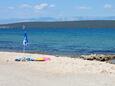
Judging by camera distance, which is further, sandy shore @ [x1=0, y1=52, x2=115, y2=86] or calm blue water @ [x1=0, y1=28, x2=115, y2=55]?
calm blue water @ [x1=0, y1=28, x2=115, y2=55]

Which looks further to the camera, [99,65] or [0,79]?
[99,65]

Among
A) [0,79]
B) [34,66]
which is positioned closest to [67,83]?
[0,79]

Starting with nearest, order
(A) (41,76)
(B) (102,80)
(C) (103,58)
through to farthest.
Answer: (B) (102,80) < (A) (41,76) < (C) (103,58)

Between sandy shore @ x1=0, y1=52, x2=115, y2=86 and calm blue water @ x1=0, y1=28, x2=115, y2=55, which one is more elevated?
sandy shore @ x1=0, y1=52, x2=115, y2=86

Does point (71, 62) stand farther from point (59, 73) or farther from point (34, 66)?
point (59, 73)

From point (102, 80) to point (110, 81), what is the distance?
0.44 m

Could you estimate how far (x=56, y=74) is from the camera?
23281 millimetres

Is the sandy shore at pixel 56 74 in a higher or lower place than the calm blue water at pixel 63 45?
higher

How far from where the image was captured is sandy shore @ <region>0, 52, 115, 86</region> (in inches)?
776

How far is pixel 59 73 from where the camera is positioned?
23.7m

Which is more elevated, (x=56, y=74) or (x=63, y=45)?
(x=56, y=74)

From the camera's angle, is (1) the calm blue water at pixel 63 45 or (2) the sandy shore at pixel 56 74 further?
(1) the calm blue water at pixel 63 45

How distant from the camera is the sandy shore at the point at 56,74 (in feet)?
64.6

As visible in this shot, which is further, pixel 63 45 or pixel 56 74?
pixel 63 45
